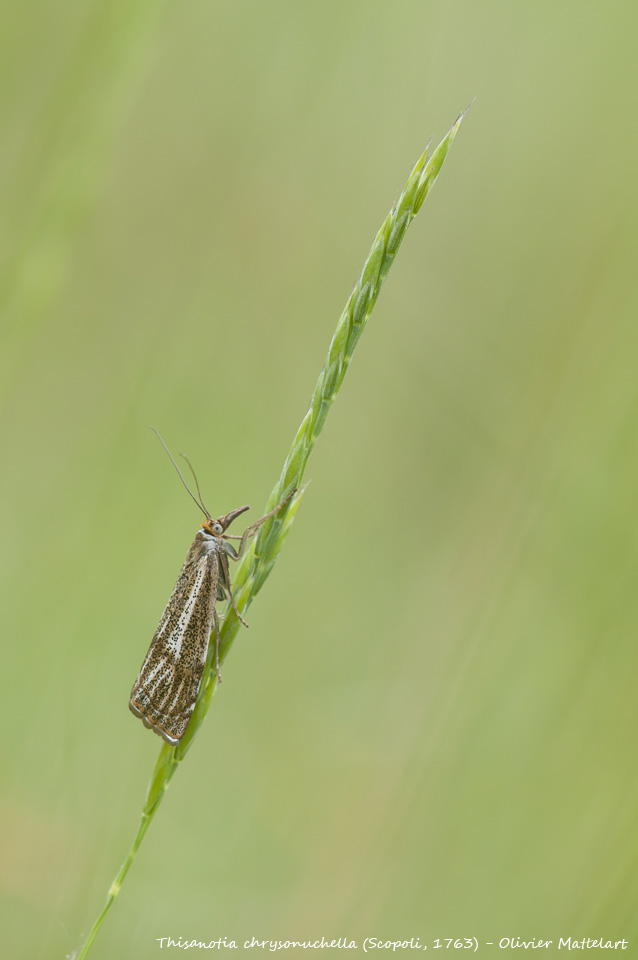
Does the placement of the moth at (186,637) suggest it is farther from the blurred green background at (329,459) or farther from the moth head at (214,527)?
the blurred green background at (329,459)

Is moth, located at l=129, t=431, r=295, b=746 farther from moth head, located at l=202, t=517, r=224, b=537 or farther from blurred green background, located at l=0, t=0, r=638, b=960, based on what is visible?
blurred green background, located at l=0, t=0, r=638, b=960

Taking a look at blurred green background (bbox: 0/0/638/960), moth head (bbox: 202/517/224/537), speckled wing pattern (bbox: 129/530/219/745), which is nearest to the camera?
speckled wing pattern (bbox: 129/530/219/745)

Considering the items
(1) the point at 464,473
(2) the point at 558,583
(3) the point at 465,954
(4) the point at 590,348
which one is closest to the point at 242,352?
(1) the point at 464,473

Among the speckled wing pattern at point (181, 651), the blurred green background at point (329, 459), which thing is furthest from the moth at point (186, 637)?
the blurred green background at point (329, 459)

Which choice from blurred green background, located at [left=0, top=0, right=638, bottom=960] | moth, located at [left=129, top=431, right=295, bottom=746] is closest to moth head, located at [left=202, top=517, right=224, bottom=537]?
moth, located at [left=129, top=431, right=295, bottom=746]

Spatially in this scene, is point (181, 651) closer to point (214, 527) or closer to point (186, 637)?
point (186, 637)
